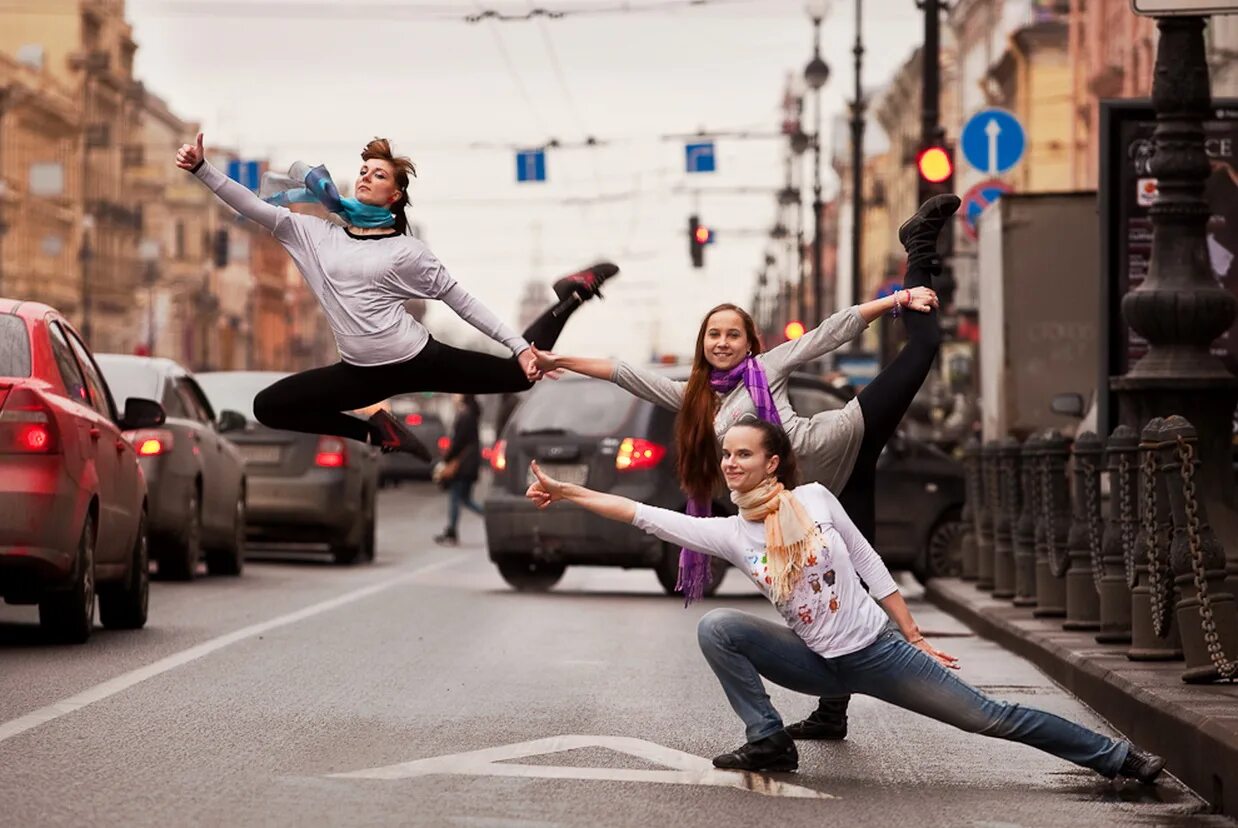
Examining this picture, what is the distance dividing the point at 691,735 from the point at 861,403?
1.57 metres

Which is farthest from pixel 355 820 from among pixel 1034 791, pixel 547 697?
pixel 547 697

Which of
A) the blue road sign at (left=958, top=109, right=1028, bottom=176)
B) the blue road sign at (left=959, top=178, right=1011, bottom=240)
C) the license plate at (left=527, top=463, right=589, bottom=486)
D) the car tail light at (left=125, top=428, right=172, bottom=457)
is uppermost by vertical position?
the blue road sign at (left=958, top=109, right=1028, bottom=176)

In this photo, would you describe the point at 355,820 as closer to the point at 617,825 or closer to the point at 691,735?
the point at 617,825

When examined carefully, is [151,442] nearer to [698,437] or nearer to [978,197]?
[698,437]

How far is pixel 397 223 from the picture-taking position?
1070 cm

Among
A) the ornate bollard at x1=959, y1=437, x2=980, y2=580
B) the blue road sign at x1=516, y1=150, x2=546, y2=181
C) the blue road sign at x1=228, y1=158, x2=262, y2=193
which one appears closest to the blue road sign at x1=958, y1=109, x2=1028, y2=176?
the ornate bollard at x1=959, y1=437, x2=980, y2=580

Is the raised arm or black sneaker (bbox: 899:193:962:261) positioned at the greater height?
black sneaker (bbox: 899:193:962:261)

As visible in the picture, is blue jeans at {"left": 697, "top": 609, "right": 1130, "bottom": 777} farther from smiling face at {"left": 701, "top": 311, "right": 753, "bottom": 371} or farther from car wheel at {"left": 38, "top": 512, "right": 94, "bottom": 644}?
car wheel at {"left": 38, "top": 512, "right": 94, "bottom": 644}

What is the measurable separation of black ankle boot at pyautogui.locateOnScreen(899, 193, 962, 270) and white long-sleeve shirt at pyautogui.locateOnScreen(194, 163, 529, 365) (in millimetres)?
1497

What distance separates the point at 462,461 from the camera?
3459 cm

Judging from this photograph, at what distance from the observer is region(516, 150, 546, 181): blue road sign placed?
54.4 meters

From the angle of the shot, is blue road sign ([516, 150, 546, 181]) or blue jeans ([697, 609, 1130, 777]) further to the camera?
blue road sign ([516, 150, 546, 181])

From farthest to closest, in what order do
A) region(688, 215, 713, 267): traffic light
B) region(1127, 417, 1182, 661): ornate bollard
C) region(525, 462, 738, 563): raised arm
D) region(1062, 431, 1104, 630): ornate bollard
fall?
region(688, 215, 713, 267): traffic light → region(1062, 431, 1104, 630): ornate bollard → region(1127, 417, 1182, 661): ornate bollard → region(525, 462, 738, 563): raised arm

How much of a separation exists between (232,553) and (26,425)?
9583 millimetres
